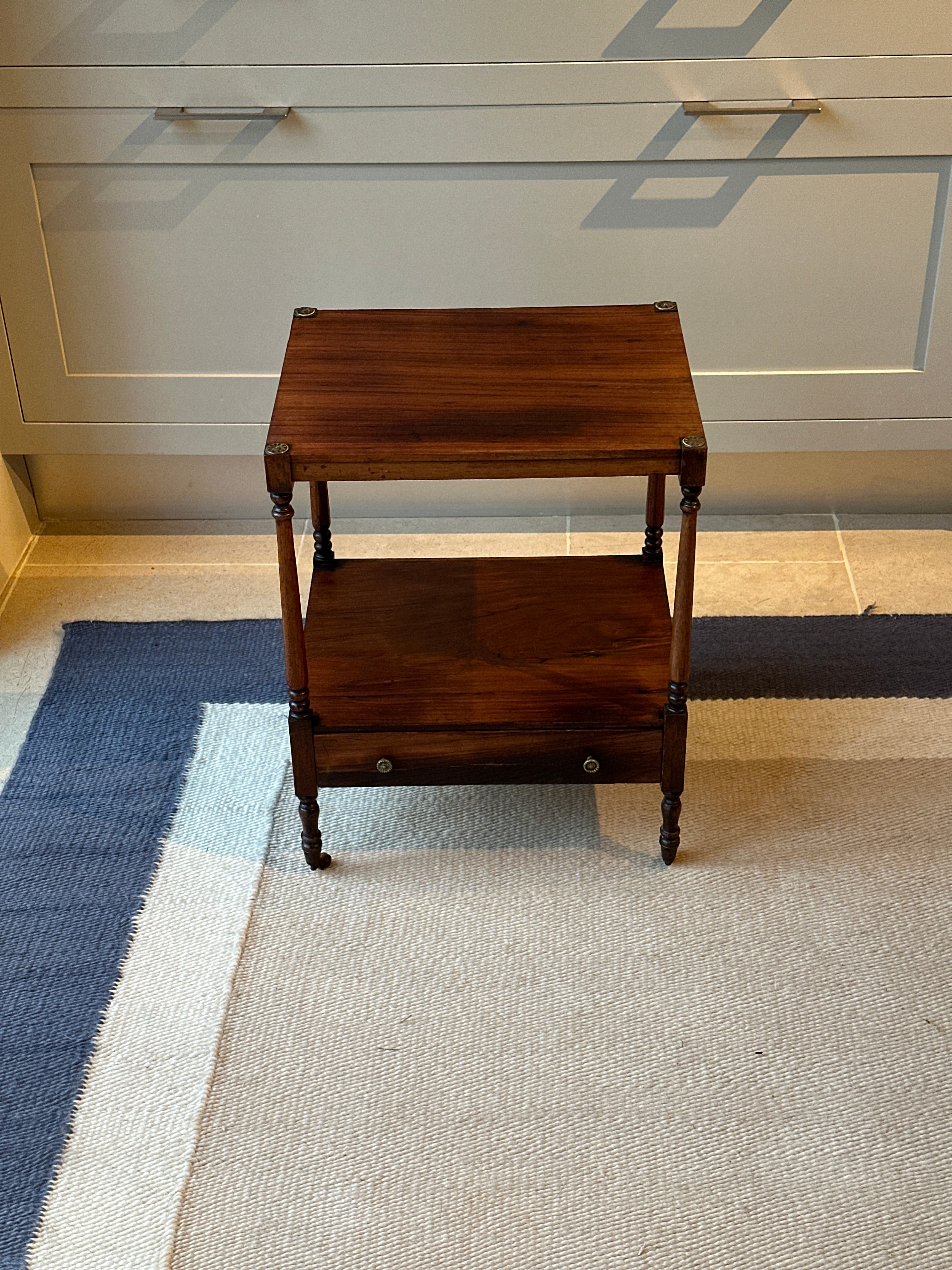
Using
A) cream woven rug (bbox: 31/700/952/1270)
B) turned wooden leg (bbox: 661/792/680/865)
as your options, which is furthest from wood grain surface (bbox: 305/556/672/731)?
cream woven rug (bbox: 31/700/952/1270)

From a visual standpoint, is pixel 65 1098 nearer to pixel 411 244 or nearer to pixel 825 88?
pixel 411 244

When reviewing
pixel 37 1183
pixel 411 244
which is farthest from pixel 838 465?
pixel 37 1183

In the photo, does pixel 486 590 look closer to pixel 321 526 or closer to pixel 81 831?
pixel 321 526

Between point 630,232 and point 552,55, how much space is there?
0.95ft

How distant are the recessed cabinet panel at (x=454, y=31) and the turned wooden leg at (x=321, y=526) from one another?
2.13ft

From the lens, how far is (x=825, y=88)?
6.32ft

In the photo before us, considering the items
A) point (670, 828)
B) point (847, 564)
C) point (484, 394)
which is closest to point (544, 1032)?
point (670, 828)

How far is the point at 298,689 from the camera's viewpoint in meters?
1.54

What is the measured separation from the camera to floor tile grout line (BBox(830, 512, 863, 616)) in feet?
7.07

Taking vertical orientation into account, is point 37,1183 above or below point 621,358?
below

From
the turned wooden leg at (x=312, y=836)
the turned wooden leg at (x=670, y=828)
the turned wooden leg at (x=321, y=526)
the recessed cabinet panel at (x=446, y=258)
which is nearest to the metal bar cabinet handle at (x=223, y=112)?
the recessed cabinet panel at (x=446, y=258)

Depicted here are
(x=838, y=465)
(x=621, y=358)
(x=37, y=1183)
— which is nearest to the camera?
(x=37, y=1183)

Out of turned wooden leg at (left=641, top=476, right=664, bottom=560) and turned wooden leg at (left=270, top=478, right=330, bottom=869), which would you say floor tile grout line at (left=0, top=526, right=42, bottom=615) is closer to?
turned wooden leg at (left=270, top=478, right=330, bottom=869)

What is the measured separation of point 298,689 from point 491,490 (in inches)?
36.5
